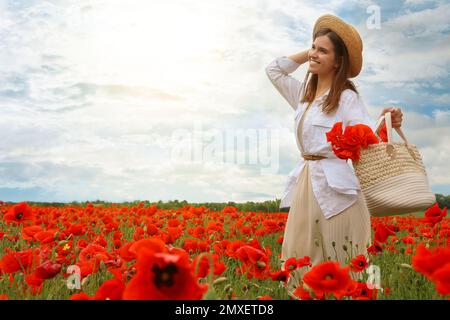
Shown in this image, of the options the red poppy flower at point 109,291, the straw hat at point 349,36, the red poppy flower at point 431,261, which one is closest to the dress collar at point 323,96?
the straw hat at point 349,36

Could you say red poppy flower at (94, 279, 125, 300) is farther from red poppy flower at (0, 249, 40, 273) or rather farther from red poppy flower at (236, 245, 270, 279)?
red poppy flower at (0, 249, 40, 273)

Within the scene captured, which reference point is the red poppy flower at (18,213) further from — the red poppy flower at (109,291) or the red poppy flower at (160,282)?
the red poppy flower at (160,282)

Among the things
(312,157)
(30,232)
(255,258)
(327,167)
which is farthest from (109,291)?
(312,157)

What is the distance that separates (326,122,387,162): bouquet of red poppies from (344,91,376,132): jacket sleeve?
1.20ft

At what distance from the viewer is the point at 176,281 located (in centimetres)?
133

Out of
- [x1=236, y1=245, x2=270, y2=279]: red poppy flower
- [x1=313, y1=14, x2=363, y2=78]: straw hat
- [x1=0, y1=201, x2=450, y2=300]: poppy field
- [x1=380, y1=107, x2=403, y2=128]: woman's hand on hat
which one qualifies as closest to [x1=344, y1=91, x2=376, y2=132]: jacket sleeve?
[x1=380, y1=107, x2=403, y2=128]: woman's hand on hat

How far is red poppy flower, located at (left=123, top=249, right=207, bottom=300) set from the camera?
4.32ft

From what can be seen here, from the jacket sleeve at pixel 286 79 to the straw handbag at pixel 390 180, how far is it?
99cm

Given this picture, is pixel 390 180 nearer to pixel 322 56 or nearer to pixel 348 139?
pixel 348 139

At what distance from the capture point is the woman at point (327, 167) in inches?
144

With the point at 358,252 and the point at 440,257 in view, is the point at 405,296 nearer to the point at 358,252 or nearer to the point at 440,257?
the point at 358,252

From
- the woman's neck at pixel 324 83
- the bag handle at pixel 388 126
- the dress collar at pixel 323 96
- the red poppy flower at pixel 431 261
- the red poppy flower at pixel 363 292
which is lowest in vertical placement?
the red poppy flower at pixel 363 292

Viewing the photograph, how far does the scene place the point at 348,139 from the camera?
3.21 m
